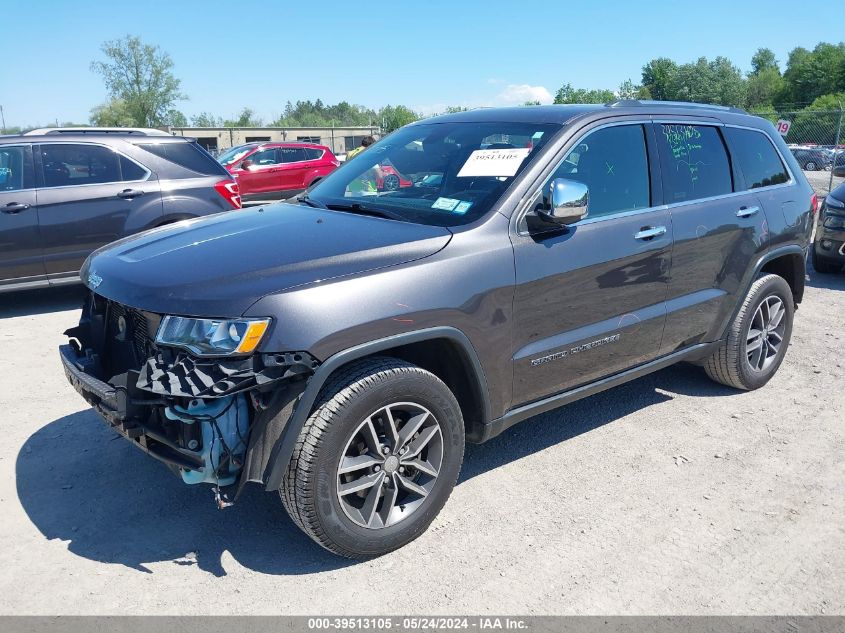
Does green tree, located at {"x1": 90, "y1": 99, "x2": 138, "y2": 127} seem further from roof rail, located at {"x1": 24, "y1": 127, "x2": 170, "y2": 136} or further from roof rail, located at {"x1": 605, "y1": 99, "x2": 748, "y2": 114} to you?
roof rail, located at {"x1": 605, "y1": 99, "x2": 748, "y2": 114}

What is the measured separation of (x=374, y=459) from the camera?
2.95 metres

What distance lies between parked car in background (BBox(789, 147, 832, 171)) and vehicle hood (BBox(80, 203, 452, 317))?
3180 cm

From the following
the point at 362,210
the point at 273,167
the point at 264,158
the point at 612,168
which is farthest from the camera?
the point at 264,158

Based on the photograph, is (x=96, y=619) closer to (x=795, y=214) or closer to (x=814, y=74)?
(x=795, y=214)

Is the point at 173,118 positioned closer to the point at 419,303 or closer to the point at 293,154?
the point at 293,154

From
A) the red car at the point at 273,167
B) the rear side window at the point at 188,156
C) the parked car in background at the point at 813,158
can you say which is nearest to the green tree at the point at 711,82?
the parked car in background at the point at 813,158

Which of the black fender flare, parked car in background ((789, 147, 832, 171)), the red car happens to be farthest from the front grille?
parked car in background ((789, 147, 832, 171))

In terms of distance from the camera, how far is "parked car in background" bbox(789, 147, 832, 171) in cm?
3013

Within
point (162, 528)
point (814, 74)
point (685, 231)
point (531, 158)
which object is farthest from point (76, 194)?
point (814, 74)

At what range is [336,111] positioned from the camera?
16188cm

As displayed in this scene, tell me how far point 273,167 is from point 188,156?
9399 millimetres

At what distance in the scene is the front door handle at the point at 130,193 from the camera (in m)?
7.22

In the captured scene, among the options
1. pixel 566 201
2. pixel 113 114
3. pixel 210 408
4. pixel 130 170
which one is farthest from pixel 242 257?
pixel 113 114

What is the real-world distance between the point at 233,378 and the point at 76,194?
550cm
